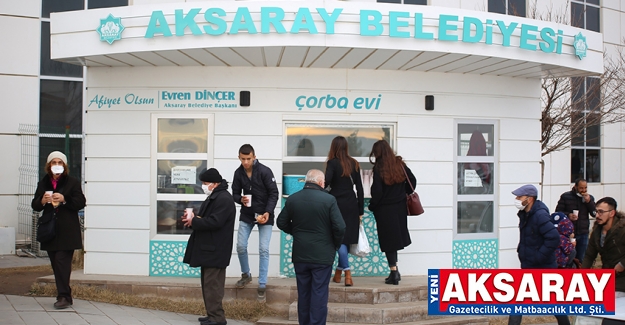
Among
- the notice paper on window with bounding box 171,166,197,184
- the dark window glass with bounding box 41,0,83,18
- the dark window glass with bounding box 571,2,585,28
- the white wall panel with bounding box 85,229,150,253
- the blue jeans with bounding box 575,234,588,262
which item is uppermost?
the dark window glass with bounding box 571,2,585,28

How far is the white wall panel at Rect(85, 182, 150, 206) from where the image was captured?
26.8ft

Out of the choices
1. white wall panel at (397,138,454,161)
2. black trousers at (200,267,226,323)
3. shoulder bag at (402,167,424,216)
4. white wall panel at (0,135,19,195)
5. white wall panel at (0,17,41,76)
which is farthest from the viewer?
white wall panel at (0,17,41,76)

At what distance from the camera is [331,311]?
6992 millimetres

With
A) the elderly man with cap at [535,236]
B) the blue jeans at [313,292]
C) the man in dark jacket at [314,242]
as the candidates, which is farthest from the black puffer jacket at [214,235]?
the elderly man with cap at [535,236]

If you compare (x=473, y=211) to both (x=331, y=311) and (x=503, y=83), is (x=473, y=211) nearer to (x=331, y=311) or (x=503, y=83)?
(x=503, y=83)

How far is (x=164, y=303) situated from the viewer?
A: 7.47m

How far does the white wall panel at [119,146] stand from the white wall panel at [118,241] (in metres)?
1.05

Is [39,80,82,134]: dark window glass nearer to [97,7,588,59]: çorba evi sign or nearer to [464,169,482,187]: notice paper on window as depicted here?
[97,7,588,59]: çorba evi sign

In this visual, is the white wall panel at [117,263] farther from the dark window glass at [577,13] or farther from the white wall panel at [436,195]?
the dark window glass at [577,13]

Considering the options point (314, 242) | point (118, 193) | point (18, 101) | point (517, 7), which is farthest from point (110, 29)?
point (517, 7)

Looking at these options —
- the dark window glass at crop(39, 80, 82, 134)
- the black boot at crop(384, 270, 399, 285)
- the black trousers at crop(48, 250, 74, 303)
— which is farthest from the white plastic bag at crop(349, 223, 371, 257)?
the dark window glass at crop(39, 80, 82, 134)

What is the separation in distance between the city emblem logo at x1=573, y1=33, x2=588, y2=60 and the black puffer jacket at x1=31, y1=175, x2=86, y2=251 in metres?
6.61

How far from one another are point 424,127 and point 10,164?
870 centimetres

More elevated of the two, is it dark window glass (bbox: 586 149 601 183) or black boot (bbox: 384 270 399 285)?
dark window glass (bbox: 586 149 601 183)
